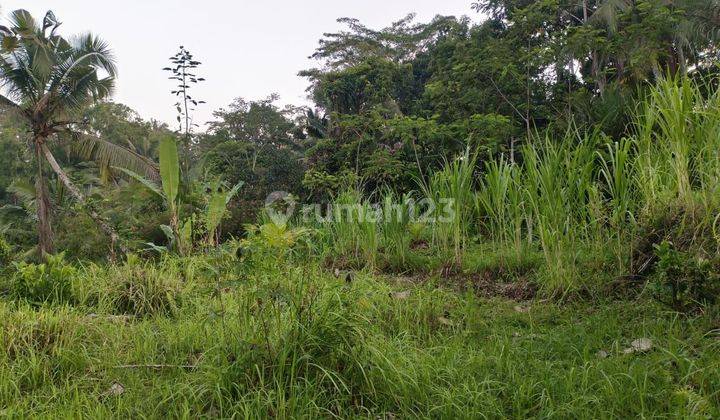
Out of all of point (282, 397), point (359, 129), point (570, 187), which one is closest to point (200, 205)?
point (359, 129)

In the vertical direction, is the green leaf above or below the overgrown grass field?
above

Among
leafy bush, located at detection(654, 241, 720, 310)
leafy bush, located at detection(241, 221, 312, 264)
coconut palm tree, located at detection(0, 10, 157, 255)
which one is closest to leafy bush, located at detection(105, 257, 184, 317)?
leafy bush, located at detection(241, 221, 312, 264)

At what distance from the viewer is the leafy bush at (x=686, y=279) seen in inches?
96.3

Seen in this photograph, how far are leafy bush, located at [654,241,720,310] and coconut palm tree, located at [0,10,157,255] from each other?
11.5 metres

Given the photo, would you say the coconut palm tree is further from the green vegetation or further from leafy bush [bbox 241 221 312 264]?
leafy bush [bbox 241 221 312 264]

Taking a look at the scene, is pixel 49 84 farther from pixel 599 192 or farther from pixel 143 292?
pixel 599 192

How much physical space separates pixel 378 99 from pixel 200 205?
24.6 feet

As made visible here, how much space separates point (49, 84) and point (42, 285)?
416 inches

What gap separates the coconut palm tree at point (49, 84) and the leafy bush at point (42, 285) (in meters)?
8.15

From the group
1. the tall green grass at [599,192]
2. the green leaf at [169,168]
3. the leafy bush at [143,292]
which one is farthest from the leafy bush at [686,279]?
the green leaf at [169,168]

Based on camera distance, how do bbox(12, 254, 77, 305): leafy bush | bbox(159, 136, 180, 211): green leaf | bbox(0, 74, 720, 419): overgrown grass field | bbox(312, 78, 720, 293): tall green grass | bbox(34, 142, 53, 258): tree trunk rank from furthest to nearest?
bbox(34, 142, 53, 258): tree trunk < bbox(159, 136, 180, 211): green leaf < bbox(12, 254, 77, 305): leafy bush < bbox(312, 78, 720, 293): tall green grass < bbox(0, 74, 720, 419): overgrown grass field

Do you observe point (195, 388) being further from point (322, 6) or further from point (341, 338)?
point (322, 6)

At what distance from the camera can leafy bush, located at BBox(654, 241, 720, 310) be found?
2447mm

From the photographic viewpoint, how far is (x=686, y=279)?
2467mm
